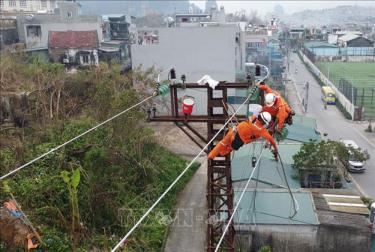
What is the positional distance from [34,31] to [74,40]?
445 cm

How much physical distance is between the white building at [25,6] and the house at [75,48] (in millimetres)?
15378

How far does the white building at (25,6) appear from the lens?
40031 millimetres

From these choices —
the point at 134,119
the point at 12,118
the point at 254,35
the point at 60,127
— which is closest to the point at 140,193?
the point at 134,119

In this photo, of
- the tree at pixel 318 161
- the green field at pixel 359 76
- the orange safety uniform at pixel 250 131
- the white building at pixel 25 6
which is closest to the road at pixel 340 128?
the green field at pixel 359 76

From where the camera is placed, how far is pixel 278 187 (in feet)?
35.0

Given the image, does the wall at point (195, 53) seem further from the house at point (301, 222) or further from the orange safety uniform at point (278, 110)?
the orange safety uniform at point (278, 110)

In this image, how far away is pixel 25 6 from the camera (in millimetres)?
42906

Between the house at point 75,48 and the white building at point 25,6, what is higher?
the white building at point 25,6

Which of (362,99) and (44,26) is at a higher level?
(44,26)

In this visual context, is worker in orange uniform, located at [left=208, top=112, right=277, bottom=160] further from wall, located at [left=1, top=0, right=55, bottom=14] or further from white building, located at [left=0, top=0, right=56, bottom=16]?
wall, located at [left=1, top=0, right=55, bottom=14]

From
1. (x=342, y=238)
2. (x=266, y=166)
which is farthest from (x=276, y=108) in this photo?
(x=266, y=166)

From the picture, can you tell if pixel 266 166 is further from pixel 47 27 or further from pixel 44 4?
pixel 44 4

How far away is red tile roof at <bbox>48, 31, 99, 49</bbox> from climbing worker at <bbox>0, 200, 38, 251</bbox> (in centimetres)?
1829

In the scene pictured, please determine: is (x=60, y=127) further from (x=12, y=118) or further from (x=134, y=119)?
(x=12, y=118)
